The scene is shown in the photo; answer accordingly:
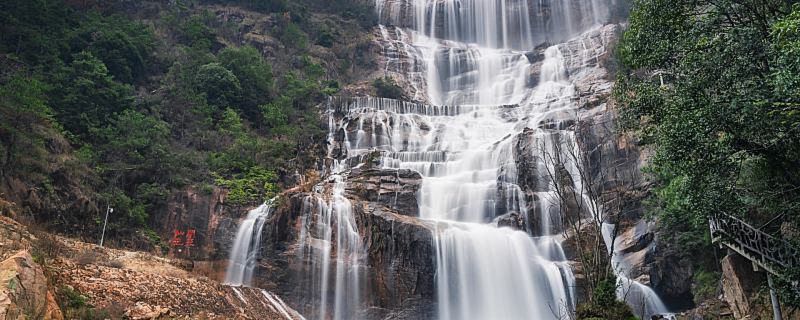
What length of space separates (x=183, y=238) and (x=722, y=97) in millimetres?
22067

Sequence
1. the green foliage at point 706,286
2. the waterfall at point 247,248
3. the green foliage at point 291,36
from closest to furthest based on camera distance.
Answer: the green foliage at point 706,286, the waterfall at point 247,248, the green foliage at point 291,36

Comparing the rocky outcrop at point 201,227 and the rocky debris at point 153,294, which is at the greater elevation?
the rocky outcrop at point 201,227

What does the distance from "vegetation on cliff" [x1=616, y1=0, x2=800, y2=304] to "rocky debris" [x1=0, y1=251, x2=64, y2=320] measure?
12.9m

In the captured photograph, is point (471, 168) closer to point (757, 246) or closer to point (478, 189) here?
point (478, 189)

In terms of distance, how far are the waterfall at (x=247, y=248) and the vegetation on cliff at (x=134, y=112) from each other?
1649mm

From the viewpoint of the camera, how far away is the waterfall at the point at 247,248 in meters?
23.3

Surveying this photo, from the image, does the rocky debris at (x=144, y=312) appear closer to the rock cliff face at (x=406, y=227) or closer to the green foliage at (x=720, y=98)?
the rock cliff face at (x=406, y=227)

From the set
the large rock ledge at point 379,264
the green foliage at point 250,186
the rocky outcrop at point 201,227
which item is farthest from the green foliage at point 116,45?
the large rock ledge at point 379,264

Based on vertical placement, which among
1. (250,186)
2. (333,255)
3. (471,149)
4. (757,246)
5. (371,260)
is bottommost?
(757,246)

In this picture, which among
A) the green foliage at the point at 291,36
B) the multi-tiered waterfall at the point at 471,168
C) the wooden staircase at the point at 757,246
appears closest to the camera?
the wooden staircase at the point at 757,246

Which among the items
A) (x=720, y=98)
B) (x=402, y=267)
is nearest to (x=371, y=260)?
(x=402, y=267)

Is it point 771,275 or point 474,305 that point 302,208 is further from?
point 771,275

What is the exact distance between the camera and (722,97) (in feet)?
34.9

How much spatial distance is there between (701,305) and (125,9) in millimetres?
44863
